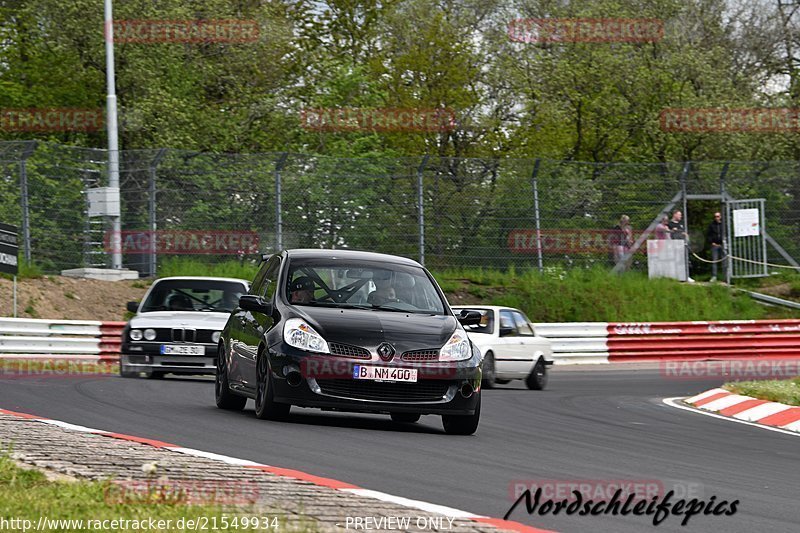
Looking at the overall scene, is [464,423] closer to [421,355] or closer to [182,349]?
[421,355]

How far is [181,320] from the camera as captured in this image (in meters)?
18.9

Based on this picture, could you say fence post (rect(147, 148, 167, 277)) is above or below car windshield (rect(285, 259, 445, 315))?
above

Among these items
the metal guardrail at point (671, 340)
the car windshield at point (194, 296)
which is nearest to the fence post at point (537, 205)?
the metal guardrail at point (671, 340)

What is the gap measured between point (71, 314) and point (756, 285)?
1604 centimetres

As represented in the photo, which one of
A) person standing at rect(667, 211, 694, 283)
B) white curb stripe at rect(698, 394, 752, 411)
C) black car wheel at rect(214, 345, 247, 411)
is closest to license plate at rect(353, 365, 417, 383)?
black car wheel at rect(214, 345, 247, 411)

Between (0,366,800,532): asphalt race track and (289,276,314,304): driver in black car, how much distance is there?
1.04m

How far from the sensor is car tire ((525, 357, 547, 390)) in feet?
73.5

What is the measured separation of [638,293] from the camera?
106 feet

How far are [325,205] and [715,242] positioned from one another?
9.73m

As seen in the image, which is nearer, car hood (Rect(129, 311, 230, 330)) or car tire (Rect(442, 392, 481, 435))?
car tire (Rect(442, 392, 481, 435))

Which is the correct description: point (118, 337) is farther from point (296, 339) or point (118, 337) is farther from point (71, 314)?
point (296, 339)

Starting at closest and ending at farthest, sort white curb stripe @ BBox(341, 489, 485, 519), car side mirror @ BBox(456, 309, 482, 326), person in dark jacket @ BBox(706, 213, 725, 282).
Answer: white curb stripe @ BBox(341, 489, 485, 519)
car side mirror @ BBox(456, 309, 482, 326)
person in dark jacket @ BBox(706, 213, 725, 282)

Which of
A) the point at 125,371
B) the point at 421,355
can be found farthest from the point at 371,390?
the point at 125,371

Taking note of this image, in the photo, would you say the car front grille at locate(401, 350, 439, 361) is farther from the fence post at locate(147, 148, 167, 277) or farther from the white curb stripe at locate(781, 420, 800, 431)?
the fence post at locate(147, 148, 167, 277)
